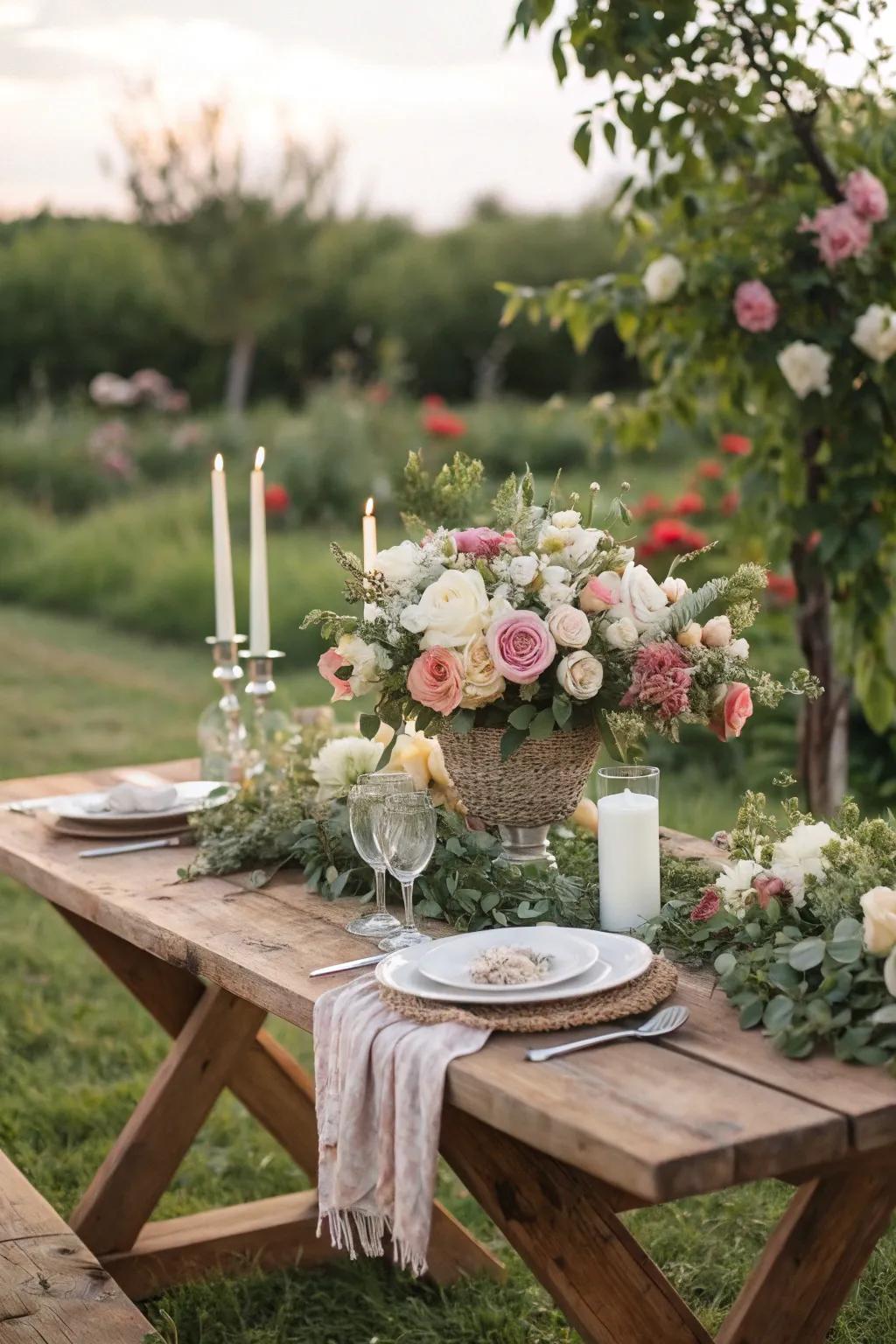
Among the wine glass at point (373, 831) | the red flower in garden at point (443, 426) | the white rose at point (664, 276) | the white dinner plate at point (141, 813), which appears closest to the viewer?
the wine glass at point (373, 831)

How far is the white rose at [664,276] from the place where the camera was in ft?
11.1

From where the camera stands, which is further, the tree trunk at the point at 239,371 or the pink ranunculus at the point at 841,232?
the tree trunk at the point at 239,371

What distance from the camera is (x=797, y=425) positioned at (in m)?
3.42

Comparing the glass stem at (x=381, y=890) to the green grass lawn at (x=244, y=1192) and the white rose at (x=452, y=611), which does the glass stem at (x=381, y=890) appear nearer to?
the white rose at (x=452, y=611)

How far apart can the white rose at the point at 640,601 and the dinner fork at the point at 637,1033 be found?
21.1 inches

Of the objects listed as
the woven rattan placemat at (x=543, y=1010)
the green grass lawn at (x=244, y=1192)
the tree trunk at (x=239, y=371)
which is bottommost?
the green grass lawn at (x=244, y=1192)

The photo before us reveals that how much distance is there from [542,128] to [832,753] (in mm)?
7456

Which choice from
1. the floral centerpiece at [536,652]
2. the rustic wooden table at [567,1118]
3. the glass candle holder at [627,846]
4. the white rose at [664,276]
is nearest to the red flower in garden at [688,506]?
the white rose at [664,276]

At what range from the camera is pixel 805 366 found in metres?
3.25

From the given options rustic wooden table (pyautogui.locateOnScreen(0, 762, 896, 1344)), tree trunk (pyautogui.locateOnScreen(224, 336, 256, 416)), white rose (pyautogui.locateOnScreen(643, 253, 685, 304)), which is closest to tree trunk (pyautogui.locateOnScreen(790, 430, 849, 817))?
white rose (pyautogui.locateOnScreen(643, 253, 685, 304))

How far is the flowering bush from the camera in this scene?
1.87 m

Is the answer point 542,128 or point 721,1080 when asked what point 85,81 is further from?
point 721,1080

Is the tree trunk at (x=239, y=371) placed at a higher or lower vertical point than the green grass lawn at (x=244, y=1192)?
higher

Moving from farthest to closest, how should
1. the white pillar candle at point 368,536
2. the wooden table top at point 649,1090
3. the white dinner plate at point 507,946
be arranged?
1. the white pillar candle at point 368,536
2. the white dinner plate at point 507,946
3. the wooden table top at point 649,1090
